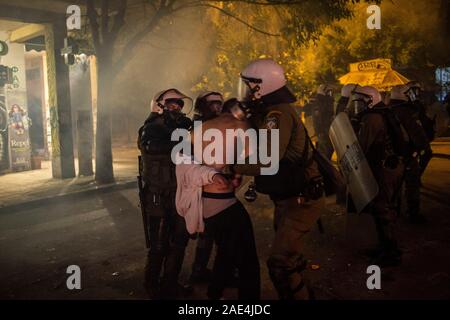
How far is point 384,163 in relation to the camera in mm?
4715

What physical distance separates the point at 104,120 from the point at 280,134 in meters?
7.52

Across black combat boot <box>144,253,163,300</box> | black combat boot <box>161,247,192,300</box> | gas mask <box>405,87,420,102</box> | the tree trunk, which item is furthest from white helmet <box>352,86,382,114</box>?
the tree trunk

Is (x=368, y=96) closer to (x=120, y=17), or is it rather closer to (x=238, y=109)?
(x=238, y=109)

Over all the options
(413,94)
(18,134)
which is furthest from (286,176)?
(18,134)

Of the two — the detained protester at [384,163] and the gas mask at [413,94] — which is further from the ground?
the gas mask at [413,94]

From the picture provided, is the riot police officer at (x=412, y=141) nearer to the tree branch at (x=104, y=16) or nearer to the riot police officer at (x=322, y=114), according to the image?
the riot police officer at (x=322, y=114)

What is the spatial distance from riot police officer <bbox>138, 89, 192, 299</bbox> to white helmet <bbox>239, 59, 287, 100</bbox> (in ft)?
2.91

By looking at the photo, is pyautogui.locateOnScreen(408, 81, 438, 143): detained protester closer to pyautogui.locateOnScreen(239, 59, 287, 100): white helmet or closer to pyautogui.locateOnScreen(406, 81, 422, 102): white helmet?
pyautogui.locateOnScreen(406, 81, 422, 102): white helmet

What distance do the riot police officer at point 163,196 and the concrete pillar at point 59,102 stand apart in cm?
765

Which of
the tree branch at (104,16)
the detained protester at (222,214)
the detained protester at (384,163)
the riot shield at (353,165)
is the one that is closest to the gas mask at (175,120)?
the detained protester at (222,214)

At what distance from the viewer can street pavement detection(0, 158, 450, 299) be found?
4191 mm

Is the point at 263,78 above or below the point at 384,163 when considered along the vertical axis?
Result: above

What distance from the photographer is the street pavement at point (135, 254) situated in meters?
4.19
